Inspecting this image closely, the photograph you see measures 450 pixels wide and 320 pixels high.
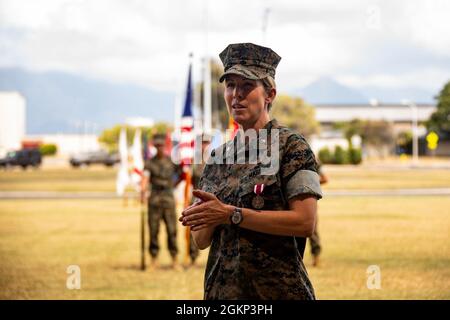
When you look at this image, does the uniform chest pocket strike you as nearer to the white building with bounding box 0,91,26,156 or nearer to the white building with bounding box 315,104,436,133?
the white building with bounding box 0,91,26,156

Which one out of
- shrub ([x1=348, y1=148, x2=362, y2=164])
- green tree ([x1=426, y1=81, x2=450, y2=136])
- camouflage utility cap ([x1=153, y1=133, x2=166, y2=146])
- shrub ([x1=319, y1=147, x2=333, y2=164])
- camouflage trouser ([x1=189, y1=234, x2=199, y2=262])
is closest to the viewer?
camouflage utility cap ([x1=153, y1=133, x2=166, y2=146])

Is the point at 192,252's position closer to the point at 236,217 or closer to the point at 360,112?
the point at 236,217

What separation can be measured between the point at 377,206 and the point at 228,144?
27136 mm

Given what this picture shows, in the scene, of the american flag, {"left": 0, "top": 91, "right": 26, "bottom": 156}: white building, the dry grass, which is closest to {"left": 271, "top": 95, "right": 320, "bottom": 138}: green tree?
{"left": 0, "top": 91, "right": 26, "bottom": 156}: white building

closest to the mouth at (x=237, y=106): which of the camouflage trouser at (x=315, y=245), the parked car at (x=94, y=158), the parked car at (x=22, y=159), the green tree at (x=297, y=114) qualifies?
the camouflage trouser at (x=315, y=245)

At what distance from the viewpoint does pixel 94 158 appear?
9131cm

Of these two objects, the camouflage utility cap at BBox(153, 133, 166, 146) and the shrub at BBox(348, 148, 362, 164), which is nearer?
the camouflage utility cap at BBox(153, 133, 166, 146)

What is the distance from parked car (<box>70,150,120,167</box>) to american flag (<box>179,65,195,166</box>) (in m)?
73.0

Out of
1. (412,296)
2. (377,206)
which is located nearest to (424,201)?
(377,206)

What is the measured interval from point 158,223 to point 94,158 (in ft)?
256

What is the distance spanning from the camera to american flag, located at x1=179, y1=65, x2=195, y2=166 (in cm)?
1523

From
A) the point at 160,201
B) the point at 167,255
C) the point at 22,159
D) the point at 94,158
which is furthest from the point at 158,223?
the point at 94,158

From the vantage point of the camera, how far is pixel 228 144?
341 centimetres

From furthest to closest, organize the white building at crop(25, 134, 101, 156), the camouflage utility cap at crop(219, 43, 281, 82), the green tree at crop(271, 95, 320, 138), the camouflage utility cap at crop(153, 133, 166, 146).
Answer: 1. the white building at crop(25, 134, 101, 156)
2. the green tree at crop(271, 95, 320, 138)
3. the camouflage utility cap at crop(153, 133, 166, 146)
4. the camouflage utility cap at crop(219, 43, 281, 82)
